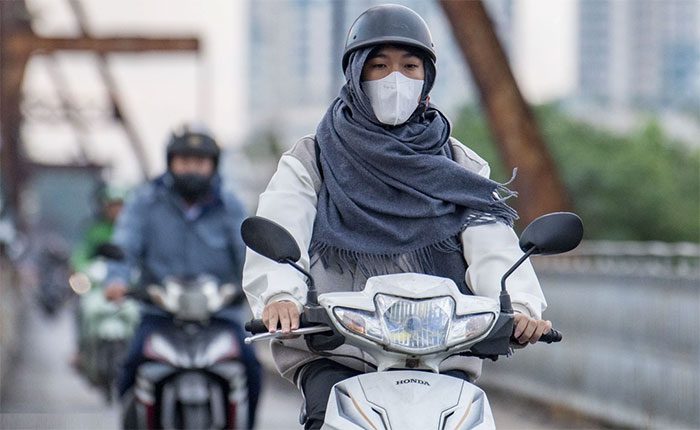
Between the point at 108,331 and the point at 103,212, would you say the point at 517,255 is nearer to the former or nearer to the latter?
the point at 108,331

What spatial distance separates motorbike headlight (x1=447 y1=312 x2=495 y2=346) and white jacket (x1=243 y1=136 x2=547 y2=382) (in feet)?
1.14

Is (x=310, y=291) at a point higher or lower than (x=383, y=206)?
lower

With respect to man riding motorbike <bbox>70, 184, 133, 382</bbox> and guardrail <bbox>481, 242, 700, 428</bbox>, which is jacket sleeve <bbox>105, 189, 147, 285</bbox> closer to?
guardrail <bbox>481, 242, 700, 428</bbox>

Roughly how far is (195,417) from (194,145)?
163 cm

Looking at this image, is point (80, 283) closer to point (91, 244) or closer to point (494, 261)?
point (91, 244)

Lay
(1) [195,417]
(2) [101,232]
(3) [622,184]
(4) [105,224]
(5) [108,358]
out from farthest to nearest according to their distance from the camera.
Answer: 1. (3) [622,184]
2. (4) [105,224]
3. (2) [101,232]
4. (5) [108,358]
5. (1) [195,417]

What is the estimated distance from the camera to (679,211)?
294 ft

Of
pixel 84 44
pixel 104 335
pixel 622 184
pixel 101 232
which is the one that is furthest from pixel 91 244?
pixel 622 184

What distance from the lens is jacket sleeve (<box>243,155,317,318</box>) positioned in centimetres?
498

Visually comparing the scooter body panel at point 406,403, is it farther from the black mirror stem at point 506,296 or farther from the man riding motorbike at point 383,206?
the man riding motorbike at point 383,206

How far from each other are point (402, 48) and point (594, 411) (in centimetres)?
860

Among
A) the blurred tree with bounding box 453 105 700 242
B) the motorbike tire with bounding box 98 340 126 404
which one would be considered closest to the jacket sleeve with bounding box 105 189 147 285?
the motorbike tire with bounding box 98 340 126 404

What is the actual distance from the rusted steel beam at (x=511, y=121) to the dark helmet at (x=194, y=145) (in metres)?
7.42

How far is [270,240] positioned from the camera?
15.7 feet
